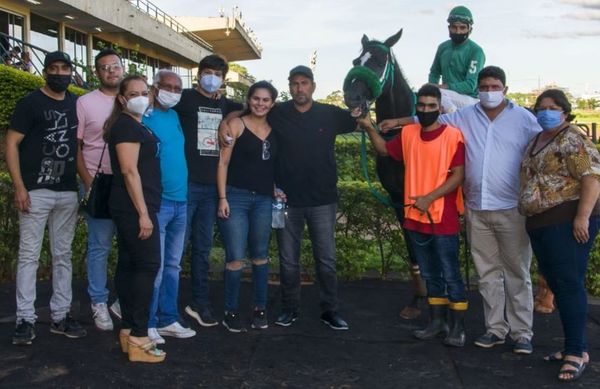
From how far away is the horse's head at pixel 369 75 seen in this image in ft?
16.3

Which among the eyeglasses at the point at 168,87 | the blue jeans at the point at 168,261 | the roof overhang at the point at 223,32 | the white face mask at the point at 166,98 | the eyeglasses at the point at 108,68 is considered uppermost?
the roof overhang at the point at 223,32

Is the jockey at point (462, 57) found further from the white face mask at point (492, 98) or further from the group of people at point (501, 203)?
the white face mask at point (492, 98)

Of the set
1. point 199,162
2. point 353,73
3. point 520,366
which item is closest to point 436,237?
point 520,366

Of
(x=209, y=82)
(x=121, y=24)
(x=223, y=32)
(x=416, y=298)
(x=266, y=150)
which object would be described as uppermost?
(x=223, y=32)

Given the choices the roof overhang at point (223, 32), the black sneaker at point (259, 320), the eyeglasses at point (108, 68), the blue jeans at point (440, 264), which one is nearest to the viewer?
the blue jeans at point (440, 264)

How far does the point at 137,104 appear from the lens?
4215 mm

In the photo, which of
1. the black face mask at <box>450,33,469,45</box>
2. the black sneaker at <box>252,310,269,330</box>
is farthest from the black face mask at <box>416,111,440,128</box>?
the black sneaker at <box>252,310,269,330</box>

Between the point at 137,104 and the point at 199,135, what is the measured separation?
0.80 m

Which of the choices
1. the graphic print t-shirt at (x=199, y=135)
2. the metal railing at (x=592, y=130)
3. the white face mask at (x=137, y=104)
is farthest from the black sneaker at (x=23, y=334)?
the metal railing at (x=592, y=130)

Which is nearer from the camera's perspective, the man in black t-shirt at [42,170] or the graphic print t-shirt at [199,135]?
the man in black t-shirt at [42,170]

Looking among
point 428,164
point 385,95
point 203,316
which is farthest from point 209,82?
point 203,316

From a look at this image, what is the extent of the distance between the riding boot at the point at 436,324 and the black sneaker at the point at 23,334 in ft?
9.57

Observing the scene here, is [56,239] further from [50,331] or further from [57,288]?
[50,331]

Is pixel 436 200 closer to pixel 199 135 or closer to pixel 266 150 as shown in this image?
pixel 266 150
